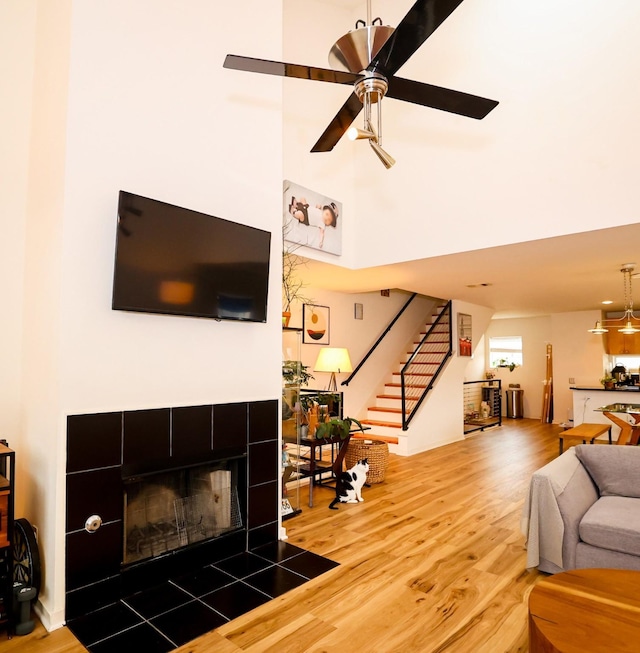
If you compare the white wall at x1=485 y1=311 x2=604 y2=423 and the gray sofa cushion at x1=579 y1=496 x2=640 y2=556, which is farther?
the white wall at x1=485 y1=311 x2=604 y2=423

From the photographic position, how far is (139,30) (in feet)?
8.81

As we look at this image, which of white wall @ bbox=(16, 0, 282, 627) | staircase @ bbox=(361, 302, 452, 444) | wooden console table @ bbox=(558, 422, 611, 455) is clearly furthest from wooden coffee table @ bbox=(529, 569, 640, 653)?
staircase @ bbox=(361, 302, 452, 444)

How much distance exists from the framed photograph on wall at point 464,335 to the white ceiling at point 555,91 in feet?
8.00

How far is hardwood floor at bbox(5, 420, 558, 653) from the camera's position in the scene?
6.97 ft

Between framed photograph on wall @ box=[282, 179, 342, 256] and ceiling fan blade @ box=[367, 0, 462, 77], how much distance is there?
6.73 feet

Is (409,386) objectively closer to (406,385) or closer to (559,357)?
(406,385)

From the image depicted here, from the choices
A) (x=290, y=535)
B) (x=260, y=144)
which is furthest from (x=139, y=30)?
(x=290, y=535)

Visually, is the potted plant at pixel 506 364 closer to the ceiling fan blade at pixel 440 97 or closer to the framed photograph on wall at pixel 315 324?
the framed photograph on wall at pixel 315 324

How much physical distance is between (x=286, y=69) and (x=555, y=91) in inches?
105

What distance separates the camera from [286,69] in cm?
236

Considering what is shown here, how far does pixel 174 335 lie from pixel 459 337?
233 inches

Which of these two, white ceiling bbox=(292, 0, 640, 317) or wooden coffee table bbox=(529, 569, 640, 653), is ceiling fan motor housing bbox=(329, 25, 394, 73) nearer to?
white ceiling bbox=(292, 0, 640, 317)

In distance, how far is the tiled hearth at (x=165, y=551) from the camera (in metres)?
2.29

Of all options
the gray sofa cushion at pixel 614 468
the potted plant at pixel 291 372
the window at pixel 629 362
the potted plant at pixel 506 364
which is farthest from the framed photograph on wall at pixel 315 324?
the window at pixel 629 362
